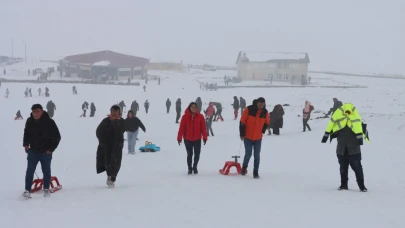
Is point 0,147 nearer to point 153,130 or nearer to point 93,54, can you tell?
point 153,130

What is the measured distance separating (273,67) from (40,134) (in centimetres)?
7401

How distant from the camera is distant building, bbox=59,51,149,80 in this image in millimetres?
73125

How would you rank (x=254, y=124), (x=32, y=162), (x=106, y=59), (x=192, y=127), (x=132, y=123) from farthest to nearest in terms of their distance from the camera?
(x=106, y=59)
(x=132, y=123)
(x=192, y=127)
(x=254, y=124)
(x=32, y=162)

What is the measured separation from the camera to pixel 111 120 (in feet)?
24.5

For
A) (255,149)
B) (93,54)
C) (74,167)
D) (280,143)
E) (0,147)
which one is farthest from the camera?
(93,54)

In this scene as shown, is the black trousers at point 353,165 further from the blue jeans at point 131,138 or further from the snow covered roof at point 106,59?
the snow covered roof at point 106,59

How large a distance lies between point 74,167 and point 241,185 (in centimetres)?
574

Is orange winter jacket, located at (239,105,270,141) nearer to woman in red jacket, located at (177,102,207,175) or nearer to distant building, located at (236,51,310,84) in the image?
woman in red jacket, located at (177,102,207,175)

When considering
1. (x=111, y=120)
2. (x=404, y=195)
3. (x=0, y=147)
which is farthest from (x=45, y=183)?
(x=0, y=147)

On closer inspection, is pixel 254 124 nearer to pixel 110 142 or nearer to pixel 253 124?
pixel 253 124

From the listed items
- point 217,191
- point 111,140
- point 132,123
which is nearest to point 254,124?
point 217,191

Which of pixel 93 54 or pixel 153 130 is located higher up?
pixel 93 54

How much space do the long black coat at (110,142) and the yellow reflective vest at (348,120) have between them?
3460 millimetres

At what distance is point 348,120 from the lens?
7238 millimetres
